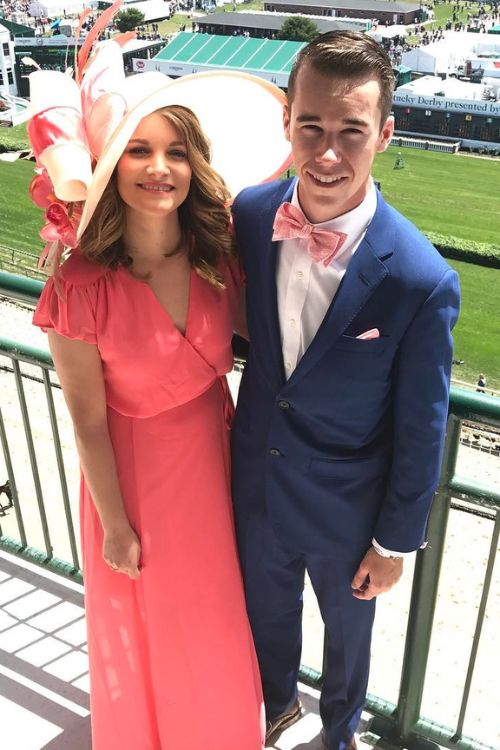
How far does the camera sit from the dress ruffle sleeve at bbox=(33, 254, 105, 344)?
1.87 m

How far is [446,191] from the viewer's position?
31.1 meters

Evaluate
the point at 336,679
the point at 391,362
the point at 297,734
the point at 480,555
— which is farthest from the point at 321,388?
the point at 480,555

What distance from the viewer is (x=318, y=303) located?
1869 millimetres

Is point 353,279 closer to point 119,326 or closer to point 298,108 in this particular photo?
point 298,108

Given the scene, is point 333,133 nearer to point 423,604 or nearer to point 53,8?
point 423,604

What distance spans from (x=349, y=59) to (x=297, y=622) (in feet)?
5.34

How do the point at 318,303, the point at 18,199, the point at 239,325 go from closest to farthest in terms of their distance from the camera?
the point at 318,303 < the point at 239,325 < the point at 18,199

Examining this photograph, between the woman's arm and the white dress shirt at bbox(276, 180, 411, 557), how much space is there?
0.47m

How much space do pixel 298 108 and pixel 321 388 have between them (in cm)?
62

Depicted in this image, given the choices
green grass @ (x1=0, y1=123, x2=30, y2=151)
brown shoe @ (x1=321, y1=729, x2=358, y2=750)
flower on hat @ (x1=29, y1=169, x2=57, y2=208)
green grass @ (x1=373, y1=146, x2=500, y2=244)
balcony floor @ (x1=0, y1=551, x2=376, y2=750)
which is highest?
flower on hat @ (x1=29, y1=169, x2=57, y2=208)

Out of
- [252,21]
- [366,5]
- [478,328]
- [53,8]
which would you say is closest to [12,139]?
[478,328]

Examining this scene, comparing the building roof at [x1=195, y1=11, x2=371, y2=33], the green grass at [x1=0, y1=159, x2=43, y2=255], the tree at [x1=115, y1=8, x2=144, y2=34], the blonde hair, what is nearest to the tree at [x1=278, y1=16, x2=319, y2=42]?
the building roof at [x1=195, y1=11, x2=371, y2=33]

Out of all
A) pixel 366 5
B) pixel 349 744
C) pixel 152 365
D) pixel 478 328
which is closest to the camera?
pixel 152 365

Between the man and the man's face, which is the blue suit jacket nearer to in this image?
the man
